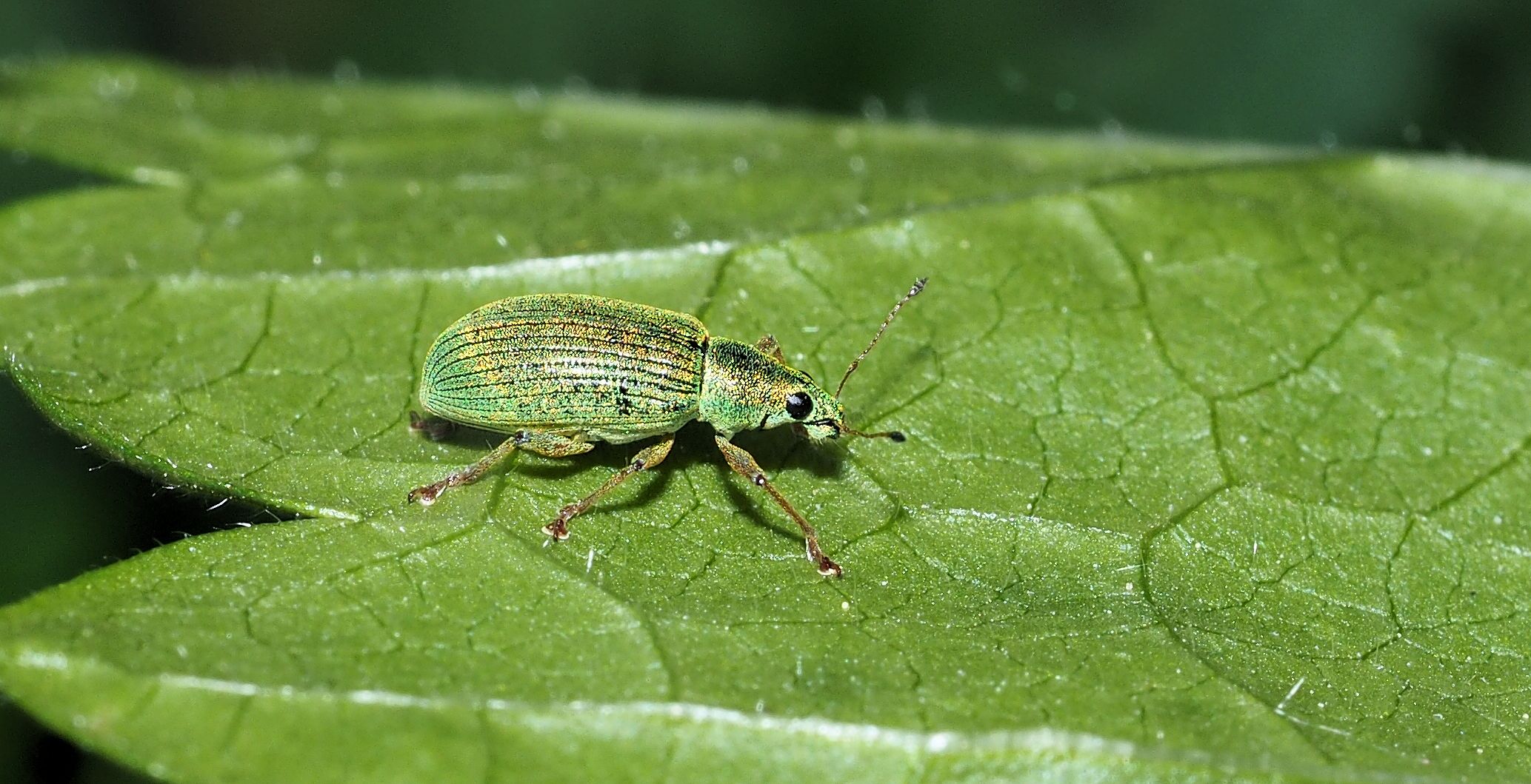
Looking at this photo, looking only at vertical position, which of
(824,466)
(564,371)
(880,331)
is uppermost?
(880,331)

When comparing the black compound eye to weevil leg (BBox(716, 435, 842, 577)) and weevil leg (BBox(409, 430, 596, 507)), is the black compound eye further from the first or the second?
weevil leg (BBox(409, 430, 596, 507))

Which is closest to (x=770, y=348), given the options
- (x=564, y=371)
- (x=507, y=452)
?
(x=564, y=371)

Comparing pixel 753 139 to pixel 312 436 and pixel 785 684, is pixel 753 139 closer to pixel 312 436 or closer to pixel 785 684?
pixel 312 436

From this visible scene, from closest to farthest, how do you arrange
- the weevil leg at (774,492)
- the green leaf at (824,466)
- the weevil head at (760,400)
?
the green leaf at (824,466) → the weevil leg at (774,492) → the weevil head at (760,400)

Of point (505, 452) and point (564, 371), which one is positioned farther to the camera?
point (564, 371)

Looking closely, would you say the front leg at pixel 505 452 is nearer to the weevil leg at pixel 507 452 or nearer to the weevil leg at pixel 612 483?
the weevil leg at pixel 507 452

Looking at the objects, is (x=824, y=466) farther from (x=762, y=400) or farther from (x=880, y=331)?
(x=880, y=331)

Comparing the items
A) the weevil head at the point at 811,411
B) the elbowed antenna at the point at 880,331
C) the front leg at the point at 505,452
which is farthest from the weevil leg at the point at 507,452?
the elbowed antenna at the point at 880,331
